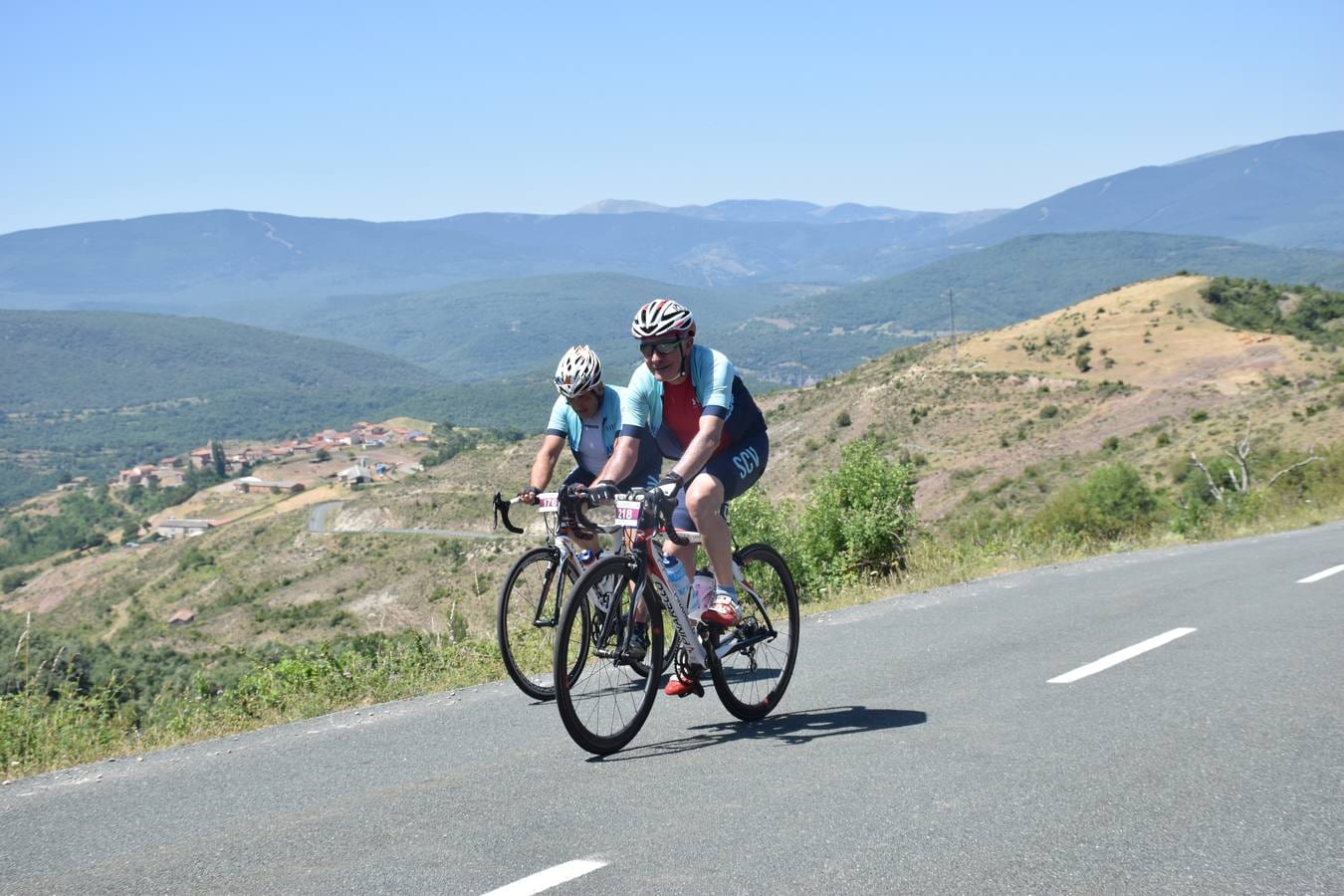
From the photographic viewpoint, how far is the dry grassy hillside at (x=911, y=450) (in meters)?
54.7

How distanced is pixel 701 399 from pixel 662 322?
0.43m

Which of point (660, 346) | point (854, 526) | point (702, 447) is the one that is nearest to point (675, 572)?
point (702, 447)

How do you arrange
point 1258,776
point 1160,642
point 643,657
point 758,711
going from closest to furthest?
point 1258,776 < point 643,657 < point 758,711 < point 1160,642

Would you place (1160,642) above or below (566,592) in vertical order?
below

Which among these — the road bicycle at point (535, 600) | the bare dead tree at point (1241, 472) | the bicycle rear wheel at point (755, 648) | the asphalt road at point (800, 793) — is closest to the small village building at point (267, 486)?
the bare dead tree at point (1241, 472)

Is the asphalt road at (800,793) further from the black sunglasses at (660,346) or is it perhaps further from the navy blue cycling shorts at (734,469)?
the black sunglasses at (660,346)

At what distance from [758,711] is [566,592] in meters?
1.43

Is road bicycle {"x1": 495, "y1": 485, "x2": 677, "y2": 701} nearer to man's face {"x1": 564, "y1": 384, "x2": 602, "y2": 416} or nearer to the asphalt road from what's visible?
the asphalt road

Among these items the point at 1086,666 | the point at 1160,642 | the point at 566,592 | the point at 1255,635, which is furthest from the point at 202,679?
the point at 1255,635

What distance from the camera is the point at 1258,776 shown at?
474cm

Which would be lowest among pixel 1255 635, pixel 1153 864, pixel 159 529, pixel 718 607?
pixel 159 529

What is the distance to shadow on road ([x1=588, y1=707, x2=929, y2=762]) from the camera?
5547 millimetres

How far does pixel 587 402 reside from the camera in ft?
23.1

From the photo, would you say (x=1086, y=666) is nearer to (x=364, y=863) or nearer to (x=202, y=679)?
(x=364, y=863)
